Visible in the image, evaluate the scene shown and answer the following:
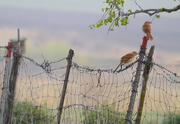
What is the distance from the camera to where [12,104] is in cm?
720

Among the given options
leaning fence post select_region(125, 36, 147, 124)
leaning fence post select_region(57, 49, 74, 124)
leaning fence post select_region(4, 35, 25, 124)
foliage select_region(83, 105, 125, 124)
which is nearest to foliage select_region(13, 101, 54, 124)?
leaning fence post select_region(4, 35, 25, 124)

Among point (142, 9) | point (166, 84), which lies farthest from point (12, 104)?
point (142, 9)

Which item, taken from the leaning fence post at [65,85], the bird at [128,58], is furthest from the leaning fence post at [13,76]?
the bird at [128,58]

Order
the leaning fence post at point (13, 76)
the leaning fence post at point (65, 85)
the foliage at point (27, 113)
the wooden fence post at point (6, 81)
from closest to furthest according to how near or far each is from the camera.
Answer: the leaning fence post at point (65, 85) → the leaning fence post at point (13, 76) → the wooden fence post at point (6, 81) → the foliage at point (27, 113)

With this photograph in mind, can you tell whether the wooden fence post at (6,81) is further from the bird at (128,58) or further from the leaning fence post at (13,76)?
the bird at (128,58)

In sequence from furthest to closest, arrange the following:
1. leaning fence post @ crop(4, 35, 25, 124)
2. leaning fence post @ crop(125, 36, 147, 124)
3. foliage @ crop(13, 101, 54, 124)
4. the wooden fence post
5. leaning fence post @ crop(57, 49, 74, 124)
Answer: foliage @ crop(13, 101, 54, 124), the wooden fence post, leaning fence post @ crop(4, 35, 25, 124), leaning fence post @ crop(57, 49, 74, 124), leaning fence post @ crop(125, 36, 147, 124)

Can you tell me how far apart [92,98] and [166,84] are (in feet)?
3.61

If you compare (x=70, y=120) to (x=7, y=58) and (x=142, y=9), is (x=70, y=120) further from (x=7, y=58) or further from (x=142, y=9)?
(x=142, y=9)

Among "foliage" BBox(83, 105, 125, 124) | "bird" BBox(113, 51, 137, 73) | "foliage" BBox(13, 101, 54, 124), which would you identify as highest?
"bird" BBox(113, 51, 137, 73)

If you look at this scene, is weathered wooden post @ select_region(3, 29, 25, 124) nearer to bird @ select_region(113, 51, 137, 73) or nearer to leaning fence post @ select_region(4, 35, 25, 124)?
leaning fence post @ select_region(4, 35, 25, 124)

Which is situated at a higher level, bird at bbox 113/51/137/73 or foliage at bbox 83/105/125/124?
bird at bbox 113/51/137/73

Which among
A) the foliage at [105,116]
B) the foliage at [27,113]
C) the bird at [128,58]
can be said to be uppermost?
the bird at [128,58]

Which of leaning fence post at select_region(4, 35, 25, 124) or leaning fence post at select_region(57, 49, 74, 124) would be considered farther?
leaning fence post at select_region(4, 35, 25, 124)

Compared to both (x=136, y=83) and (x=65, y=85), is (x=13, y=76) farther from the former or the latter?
(x=136, y=83)
